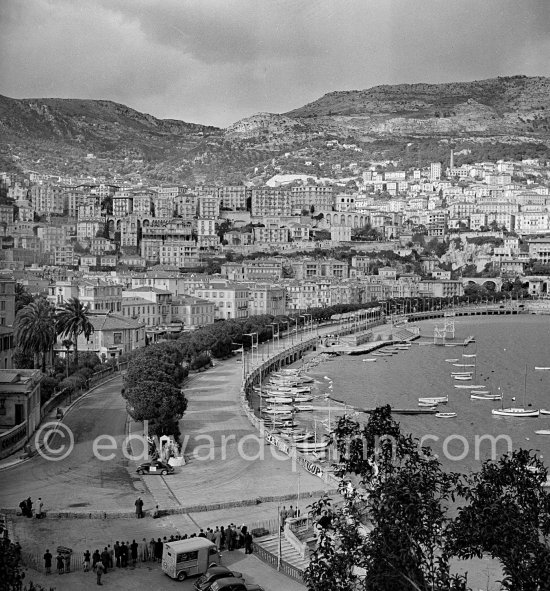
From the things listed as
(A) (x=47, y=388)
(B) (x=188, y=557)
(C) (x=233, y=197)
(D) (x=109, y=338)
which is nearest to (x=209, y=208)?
(C) (x=233, y=197)

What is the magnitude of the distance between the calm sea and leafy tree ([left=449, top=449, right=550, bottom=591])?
8.86 m

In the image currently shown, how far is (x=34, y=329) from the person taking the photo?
854 inches

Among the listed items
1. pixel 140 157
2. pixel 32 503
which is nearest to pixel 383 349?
pixel 32 503

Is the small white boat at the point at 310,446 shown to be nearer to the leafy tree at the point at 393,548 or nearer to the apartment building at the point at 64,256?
the leafy tree at the point at 393,548

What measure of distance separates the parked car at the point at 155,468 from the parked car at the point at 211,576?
508 centimetres

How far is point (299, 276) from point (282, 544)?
53.3 meters

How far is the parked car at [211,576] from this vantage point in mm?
9172

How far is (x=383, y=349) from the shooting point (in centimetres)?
4538

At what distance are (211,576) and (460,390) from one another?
24.0 m

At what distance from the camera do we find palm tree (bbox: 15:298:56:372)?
71.5 feet

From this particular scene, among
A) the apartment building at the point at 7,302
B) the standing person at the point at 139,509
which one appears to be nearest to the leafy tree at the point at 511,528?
the standing person at the point at 139,509

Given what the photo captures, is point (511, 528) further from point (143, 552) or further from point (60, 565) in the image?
point (60, 565)

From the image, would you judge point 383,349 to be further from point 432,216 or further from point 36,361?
point 432,216

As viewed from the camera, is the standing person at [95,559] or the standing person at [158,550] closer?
the standing person at [95,559]
